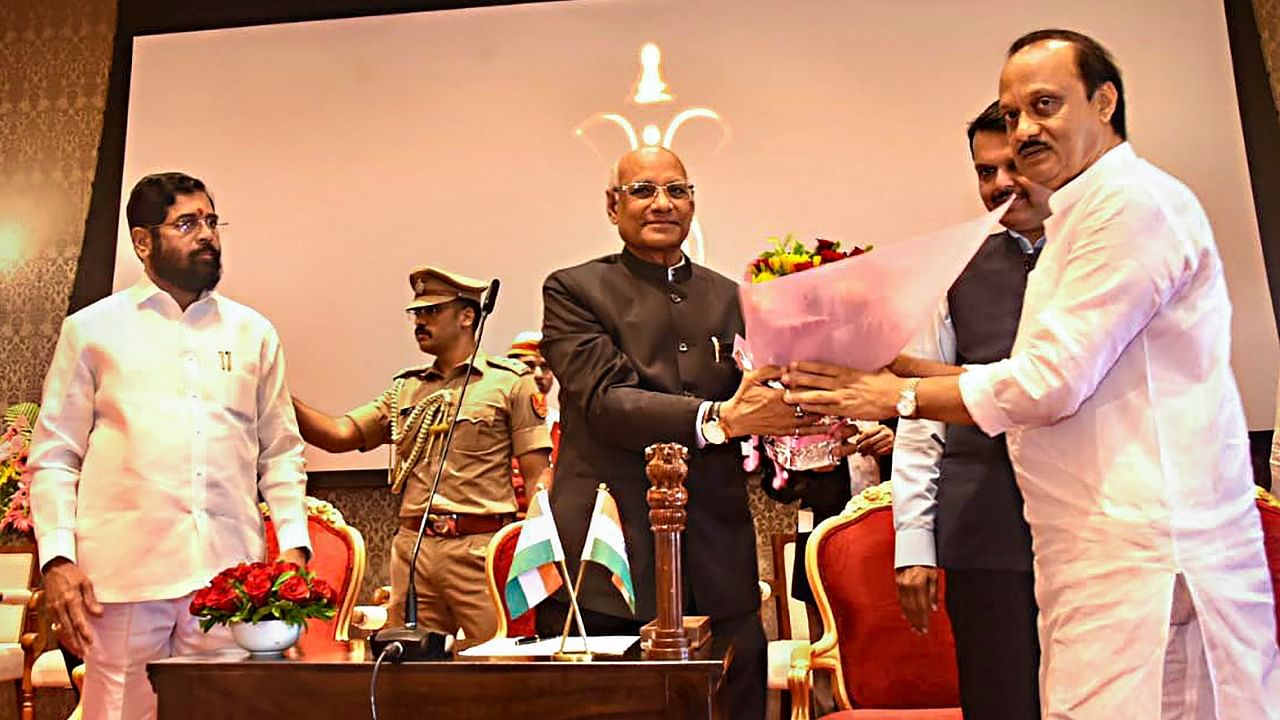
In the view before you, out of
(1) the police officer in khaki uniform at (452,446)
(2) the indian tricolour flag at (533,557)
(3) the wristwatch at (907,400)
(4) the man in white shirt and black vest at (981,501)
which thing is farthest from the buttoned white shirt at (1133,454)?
(1) the police officer in khaki uniform at (452,446)

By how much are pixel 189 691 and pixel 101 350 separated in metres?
0.94

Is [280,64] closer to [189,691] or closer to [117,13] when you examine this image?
[117,13]

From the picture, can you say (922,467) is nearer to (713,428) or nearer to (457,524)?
(713,428)

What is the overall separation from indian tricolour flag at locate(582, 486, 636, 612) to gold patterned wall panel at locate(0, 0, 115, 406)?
184 inches

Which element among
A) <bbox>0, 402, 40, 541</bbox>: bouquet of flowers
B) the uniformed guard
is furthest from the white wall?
<bbox>0, 402, 40, 541</bbox>: bouquet of flowers

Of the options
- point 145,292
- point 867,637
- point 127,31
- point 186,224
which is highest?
point 127,31

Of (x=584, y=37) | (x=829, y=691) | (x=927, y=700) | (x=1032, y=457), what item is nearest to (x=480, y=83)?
(x=584, y=37)

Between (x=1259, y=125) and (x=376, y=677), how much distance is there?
458cm

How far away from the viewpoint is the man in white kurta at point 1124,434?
1361 mm

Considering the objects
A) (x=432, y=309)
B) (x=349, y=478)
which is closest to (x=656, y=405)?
(x=432, y=309)

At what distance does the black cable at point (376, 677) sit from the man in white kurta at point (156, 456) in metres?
0.78

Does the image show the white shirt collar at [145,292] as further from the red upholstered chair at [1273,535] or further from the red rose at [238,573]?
the red upholstered chair at [1273,535]

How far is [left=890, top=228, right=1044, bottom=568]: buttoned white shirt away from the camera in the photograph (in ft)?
6.65

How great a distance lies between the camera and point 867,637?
99.3 inches
